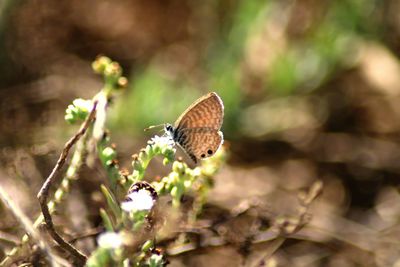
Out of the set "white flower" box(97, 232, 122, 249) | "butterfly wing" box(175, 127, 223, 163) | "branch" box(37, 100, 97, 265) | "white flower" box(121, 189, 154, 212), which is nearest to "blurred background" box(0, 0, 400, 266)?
"butterfly wing" box(175, 127, 223, 163)

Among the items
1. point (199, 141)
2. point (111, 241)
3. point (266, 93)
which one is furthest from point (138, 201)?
point (266, 93)

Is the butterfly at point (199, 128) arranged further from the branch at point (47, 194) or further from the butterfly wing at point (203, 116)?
the branch at point (47, 194)

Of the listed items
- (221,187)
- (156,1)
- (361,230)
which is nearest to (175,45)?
(156,1)

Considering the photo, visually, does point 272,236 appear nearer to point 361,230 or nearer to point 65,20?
point 361,230

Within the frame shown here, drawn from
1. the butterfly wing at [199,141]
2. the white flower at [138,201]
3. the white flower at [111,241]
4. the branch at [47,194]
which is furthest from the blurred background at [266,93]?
the white flower at [111,241]

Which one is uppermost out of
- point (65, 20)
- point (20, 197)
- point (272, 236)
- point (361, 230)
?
point (65, 20)

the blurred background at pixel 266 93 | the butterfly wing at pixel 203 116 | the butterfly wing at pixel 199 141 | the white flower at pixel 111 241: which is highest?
the blurred background at pixel 266 93

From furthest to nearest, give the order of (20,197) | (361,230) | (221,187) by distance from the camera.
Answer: (221,187), (361,230), (20,197)
